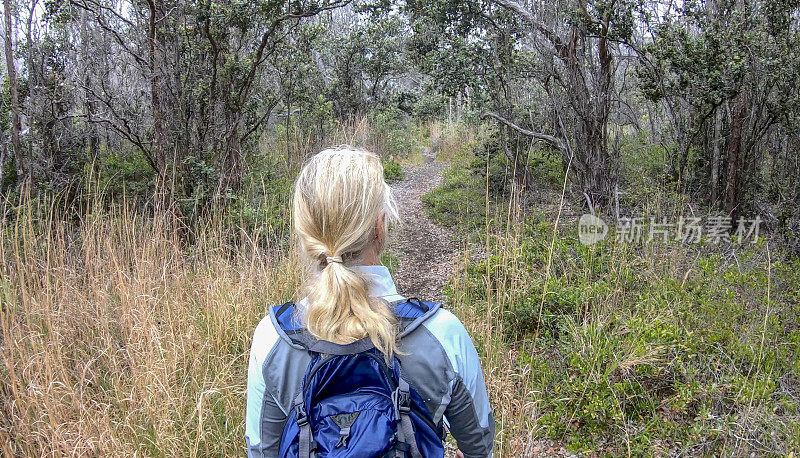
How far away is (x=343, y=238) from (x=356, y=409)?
1.18 ft

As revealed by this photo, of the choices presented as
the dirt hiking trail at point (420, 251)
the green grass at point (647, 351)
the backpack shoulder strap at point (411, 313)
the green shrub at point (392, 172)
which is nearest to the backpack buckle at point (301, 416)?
the backpack shoulder strap at point (411, 313)

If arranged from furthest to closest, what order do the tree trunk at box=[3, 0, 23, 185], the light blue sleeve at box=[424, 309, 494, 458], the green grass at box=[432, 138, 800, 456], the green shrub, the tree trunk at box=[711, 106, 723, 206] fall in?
1. the green shrub
2. the tree trunk at box=[711, 106, 723, 206]
3. the tree trunk at box=[3, 0, 23, 185]
4. the green grass at box=[432, 138, 800, 456]
5. the light blue sleeve at box=[424, 309, 494, 458]

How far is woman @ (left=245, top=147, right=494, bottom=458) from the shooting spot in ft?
3.84

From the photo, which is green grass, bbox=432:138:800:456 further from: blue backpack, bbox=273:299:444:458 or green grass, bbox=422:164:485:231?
green grass, bbox=422:164:485:231

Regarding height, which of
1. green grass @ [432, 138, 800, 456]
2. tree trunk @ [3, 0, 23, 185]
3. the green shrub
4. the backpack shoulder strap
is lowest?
green grass @ [432, 138, 800, 456]

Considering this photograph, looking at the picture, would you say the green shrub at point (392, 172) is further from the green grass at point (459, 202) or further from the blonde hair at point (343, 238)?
the blonde hair at point (343, 238)

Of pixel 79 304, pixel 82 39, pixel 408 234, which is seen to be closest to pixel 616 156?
pixel 408 234

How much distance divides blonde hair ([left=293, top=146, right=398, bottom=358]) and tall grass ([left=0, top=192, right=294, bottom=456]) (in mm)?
1371

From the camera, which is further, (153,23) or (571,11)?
(571,11)

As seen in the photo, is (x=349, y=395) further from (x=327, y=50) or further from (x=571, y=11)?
(x=327, y=50)

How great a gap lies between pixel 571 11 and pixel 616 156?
1636 millimetres

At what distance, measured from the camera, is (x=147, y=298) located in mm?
3125

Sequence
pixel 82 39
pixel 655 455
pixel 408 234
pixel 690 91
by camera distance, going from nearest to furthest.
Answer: pixel 655 455, pixel 690 91, pixel 408 234, pixel 82 39

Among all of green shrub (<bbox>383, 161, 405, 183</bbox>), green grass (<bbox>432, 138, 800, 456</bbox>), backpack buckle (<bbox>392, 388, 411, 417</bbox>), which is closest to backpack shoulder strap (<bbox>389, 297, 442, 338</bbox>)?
backpack buckle (<bbox>392, 388, 411, 417</bbox>)
